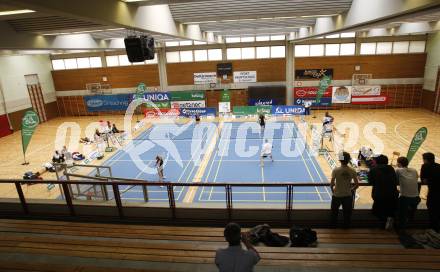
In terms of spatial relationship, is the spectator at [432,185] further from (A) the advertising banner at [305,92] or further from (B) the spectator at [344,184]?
(A) the advertising banner at [305,92]

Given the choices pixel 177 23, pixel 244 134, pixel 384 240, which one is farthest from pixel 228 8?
pixel 244 134

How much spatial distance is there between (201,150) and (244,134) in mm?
4731

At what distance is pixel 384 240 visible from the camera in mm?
5828

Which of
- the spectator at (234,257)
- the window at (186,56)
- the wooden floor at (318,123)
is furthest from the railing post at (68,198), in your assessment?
the window at (186,56)

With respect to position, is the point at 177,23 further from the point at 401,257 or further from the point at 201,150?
the point at 401,257

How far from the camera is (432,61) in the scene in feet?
90.0

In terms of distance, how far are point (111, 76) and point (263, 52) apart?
1668 cm

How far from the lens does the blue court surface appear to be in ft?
41.0

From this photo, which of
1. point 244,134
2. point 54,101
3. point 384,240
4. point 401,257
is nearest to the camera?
point 401,257

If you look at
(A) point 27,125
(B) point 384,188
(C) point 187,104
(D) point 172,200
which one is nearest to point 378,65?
(C) point 187,104

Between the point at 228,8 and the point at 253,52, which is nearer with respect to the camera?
the point at 228,8

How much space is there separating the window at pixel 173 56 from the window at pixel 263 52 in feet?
28.1

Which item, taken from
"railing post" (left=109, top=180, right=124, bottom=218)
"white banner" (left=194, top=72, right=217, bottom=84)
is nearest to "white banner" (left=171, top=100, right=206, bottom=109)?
"white banner" (left=194, top=72, right=217, bottom=84)

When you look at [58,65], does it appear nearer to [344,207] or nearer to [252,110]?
[252,110]
